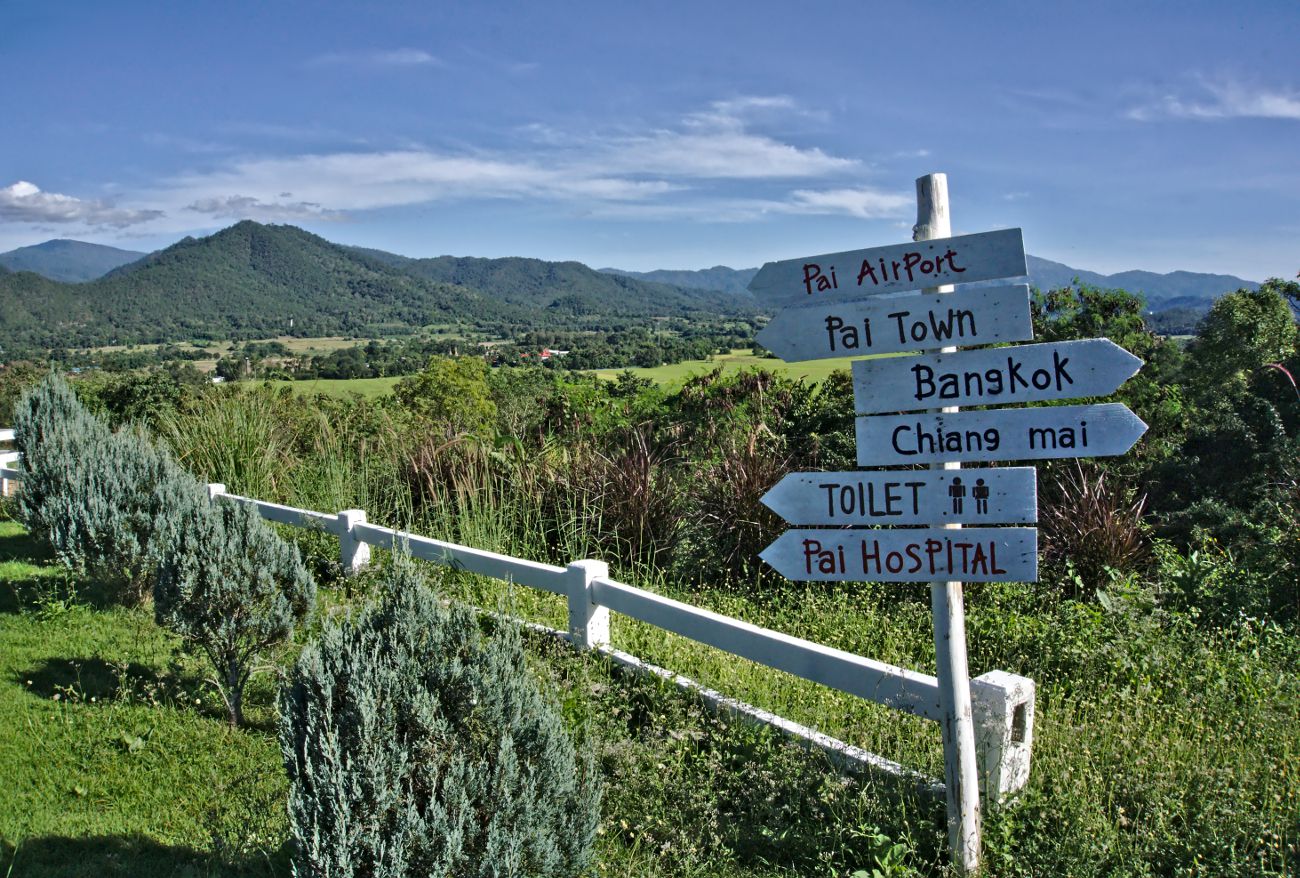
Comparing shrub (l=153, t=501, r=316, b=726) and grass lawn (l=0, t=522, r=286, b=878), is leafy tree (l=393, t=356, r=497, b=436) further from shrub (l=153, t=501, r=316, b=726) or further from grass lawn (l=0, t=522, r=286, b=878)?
shrub (l=153, t=501, r=316, b=726)

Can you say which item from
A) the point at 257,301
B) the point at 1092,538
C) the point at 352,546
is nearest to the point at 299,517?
the point at 352,546

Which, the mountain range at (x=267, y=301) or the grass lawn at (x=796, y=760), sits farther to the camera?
the mountain range at (x=267, y=301)

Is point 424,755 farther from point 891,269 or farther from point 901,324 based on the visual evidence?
point 891,269

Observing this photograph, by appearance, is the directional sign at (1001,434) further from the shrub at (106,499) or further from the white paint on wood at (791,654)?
the shrub at (106,499)

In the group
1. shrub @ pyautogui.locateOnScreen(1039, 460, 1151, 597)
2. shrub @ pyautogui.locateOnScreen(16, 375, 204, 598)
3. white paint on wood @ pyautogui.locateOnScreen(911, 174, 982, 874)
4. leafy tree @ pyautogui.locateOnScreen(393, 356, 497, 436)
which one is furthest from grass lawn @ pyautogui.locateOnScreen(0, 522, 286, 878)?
leafy tree @ pyautogui.locateOnScreen(393, 356, 497, 436)

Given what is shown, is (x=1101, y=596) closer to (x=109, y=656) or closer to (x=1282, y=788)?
(x=1282, y=788)

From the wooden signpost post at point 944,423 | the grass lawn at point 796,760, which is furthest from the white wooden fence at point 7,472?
the wooden signpost post at point 944,423

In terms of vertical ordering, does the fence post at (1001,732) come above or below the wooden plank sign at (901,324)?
below

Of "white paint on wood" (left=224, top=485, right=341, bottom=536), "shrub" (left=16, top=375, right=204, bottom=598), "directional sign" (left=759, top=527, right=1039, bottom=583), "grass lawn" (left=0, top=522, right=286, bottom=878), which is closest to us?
"directional sign" (left=759, top=527, right=1039, bottom=583)

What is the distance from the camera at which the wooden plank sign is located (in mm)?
3031

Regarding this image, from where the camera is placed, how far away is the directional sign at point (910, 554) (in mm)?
3001

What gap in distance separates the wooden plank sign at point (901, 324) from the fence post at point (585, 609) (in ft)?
6.82

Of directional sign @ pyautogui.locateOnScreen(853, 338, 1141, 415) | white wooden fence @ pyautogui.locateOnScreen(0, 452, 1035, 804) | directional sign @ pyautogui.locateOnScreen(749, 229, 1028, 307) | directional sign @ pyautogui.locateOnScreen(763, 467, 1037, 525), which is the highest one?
directional sign @ pyautogui.locateOnScreen(749, 229, 1028, 307)

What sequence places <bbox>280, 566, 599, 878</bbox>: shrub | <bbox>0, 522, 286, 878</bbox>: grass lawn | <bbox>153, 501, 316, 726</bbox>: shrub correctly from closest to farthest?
<bbox>280, 566, 599, 878</bbox>: shrub
<bbox>0, 522, 286, 878</bbox>: grass lawn
<bbox>153, 501, 316, 726</bbox>: shrub
